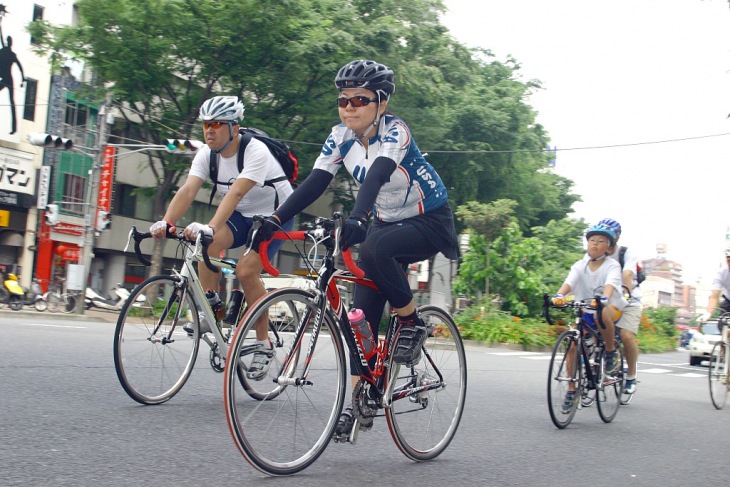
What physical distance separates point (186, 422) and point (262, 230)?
166 cm

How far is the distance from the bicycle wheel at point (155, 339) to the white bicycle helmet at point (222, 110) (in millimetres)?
1044

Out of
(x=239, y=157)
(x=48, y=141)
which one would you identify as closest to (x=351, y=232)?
(x=239, y=157)

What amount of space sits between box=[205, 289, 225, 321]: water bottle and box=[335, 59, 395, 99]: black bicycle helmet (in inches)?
69.6

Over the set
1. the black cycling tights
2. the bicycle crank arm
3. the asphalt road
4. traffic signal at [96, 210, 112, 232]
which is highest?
traffic signal at [96, 210, 112, 232]

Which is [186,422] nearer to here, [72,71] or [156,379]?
[156,379]

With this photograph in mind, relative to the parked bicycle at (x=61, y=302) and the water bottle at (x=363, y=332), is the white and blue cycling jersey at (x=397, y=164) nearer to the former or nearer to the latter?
the water bottle at (x=363, y=332)

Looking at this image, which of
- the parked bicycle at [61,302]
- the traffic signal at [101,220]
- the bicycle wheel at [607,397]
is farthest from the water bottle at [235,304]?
the parked bicycle at [61,302]

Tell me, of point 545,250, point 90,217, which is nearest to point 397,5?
point 545,250

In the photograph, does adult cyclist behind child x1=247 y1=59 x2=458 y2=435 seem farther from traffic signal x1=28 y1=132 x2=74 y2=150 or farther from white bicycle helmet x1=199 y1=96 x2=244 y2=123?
traffic signal x1=28 y1=132 x2=74 y2=150

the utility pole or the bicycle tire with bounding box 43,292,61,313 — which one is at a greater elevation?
the utility pole

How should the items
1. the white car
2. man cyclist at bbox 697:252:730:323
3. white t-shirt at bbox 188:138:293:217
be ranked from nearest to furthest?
1. white t-shirt at bbox 188:138:293:217
2. man cyclist at bbox 697:252:730:323
3. the white car

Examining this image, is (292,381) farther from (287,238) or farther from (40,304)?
(40,304)

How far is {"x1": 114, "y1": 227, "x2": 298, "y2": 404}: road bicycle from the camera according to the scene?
16.5ft

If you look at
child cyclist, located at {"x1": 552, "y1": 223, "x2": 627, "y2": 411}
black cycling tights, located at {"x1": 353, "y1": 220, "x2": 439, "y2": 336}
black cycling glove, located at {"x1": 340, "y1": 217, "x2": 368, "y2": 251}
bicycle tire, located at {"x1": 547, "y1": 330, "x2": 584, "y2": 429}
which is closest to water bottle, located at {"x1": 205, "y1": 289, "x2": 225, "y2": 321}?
black cycling tights, located at {"x1": 353, "y1": 220, "x2": 439, "y2": 336}
